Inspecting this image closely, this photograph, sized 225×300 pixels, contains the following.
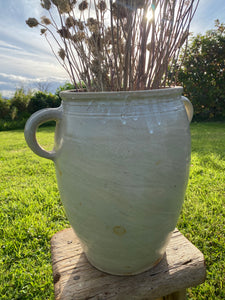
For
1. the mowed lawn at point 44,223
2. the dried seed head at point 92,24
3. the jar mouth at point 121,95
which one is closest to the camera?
the jar mouth at point 121,95

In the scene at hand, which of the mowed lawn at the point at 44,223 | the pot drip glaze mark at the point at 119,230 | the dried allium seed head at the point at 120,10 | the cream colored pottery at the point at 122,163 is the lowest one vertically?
the mowed lawn at the point at 44,223

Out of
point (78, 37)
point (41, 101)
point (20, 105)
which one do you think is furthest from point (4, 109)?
point (78, 37)

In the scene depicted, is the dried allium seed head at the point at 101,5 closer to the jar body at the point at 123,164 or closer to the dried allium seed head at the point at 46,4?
the dried allium seed head at the point at 46,4

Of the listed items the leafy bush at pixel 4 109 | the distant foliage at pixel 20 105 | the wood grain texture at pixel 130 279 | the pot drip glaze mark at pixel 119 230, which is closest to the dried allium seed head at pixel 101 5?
the pot drip glaze mark at pixel 119 230

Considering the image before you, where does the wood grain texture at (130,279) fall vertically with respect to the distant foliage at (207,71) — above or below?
below

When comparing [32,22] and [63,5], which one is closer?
[63,5]

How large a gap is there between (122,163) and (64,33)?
64 centimetres

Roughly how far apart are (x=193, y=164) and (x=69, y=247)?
7.86 ft

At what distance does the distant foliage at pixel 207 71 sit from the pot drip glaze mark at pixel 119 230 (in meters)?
6.07

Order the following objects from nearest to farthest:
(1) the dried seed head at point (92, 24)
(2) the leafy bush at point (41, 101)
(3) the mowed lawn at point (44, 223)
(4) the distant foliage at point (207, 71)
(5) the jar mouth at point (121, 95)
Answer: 1. (5) the jar mouth at point (121, 95)
2. (1) the dried seed head at point (92, 24)
3. (3) the mowed lawn at point (44, 223)
4. (4) the distant foliage at point (207, 71)
5. (2) the leafy bush at point (41, 101)

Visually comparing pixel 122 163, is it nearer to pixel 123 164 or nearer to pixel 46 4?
pixel 123 164

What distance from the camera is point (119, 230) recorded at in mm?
942

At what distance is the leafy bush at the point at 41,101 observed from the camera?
790cm

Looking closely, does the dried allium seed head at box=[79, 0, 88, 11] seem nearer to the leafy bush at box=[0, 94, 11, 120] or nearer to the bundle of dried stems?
the bundle of dried stems
